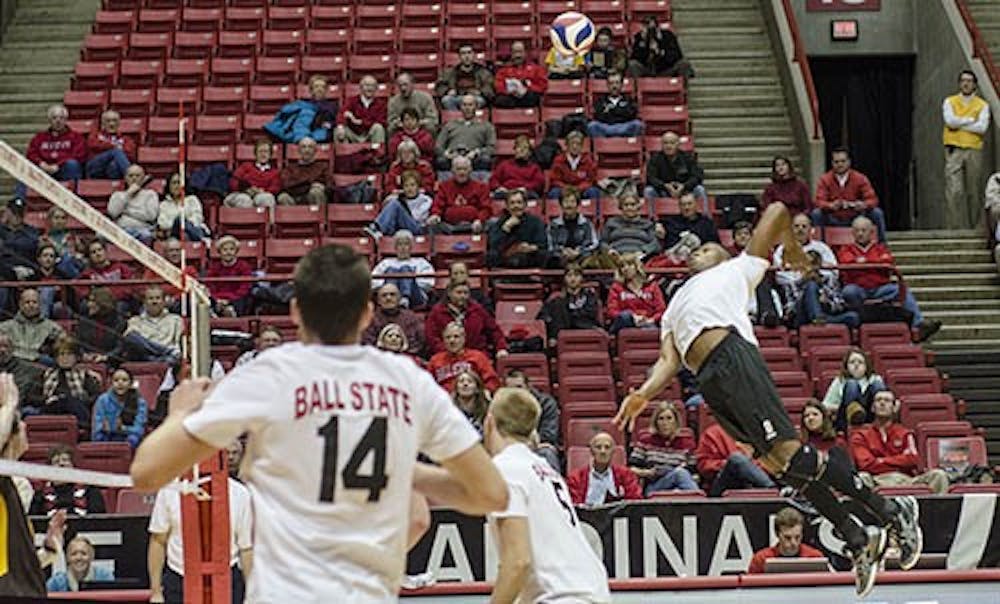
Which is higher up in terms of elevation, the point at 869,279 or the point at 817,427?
the point at 869,279

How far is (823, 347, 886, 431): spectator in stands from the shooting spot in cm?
1474

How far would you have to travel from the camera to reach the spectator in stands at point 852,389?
1474 centimetres

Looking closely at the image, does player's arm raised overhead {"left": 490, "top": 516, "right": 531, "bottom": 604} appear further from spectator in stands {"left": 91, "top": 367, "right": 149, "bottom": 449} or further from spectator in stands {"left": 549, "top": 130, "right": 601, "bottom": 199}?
spectator in stands {"left": 549, "top": 130, "right": 601, "bottom": 199}

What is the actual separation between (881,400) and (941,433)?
0.68 metres

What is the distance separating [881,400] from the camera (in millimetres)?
14281

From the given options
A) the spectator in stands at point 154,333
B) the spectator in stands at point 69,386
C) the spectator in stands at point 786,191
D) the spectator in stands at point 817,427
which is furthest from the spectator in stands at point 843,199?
the spectator in stands at point 69,386

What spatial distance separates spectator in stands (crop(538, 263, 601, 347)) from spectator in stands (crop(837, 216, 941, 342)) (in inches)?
90.4

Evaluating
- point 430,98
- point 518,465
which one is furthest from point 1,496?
point 430,98

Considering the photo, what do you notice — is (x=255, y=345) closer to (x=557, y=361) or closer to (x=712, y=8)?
(x=557, y=361)

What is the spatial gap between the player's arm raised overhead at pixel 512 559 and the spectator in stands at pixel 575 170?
11854mm

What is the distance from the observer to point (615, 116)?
19.9 m

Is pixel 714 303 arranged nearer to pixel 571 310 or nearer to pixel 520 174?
pixel 571 310

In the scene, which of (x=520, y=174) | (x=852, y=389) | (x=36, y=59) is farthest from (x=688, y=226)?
(x=36, y=59)

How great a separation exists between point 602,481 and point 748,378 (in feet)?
13.9
